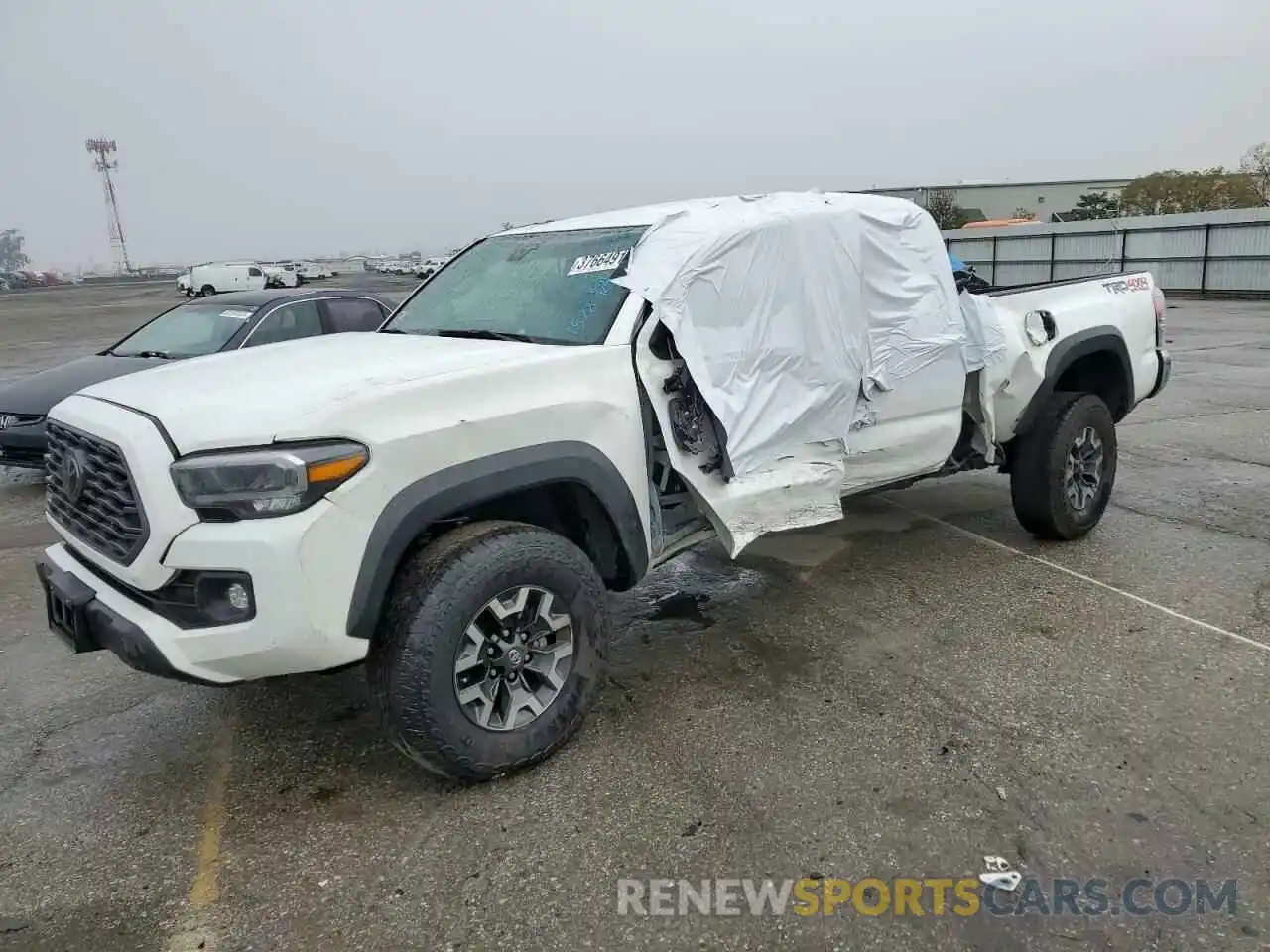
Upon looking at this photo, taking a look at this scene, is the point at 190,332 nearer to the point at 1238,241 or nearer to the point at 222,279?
the point at 1238,241

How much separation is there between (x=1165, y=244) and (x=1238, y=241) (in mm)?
2525

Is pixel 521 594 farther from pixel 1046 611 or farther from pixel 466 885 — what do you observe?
pixel 1046 611

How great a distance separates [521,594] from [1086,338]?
3.92 metres

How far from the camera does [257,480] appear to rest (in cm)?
272

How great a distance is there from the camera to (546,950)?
244 cm

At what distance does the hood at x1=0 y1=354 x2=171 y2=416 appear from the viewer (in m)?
7.28

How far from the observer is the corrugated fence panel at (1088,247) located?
27.4 meters

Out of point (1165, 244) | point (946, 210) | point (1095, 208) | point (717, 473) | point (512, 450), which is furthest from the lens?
point (1095, 208)

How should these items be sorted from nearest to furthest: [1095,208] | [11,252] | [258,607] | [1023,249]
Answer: [258,607] → [1023,249] → [1095,208] → [11,252]

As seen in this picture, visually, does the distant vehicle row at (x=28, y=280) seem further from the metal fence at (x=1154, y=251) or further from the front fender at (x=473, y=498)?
the front fender at (x=473, y=498)

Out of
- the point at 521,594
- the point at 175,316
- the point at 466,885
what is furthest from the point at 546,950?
the point at 175,316

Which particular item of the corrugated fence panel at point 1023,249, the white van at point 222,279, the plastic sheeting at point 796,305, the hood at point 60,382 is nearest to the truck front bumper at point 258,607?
the plastic sheeting at point 796,305

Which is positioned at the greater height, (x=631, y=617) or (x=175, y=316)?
(x=175, y=316)

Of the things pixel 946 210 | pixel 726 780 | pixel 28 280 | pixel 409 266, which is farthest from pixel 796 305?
pixel 28 280
